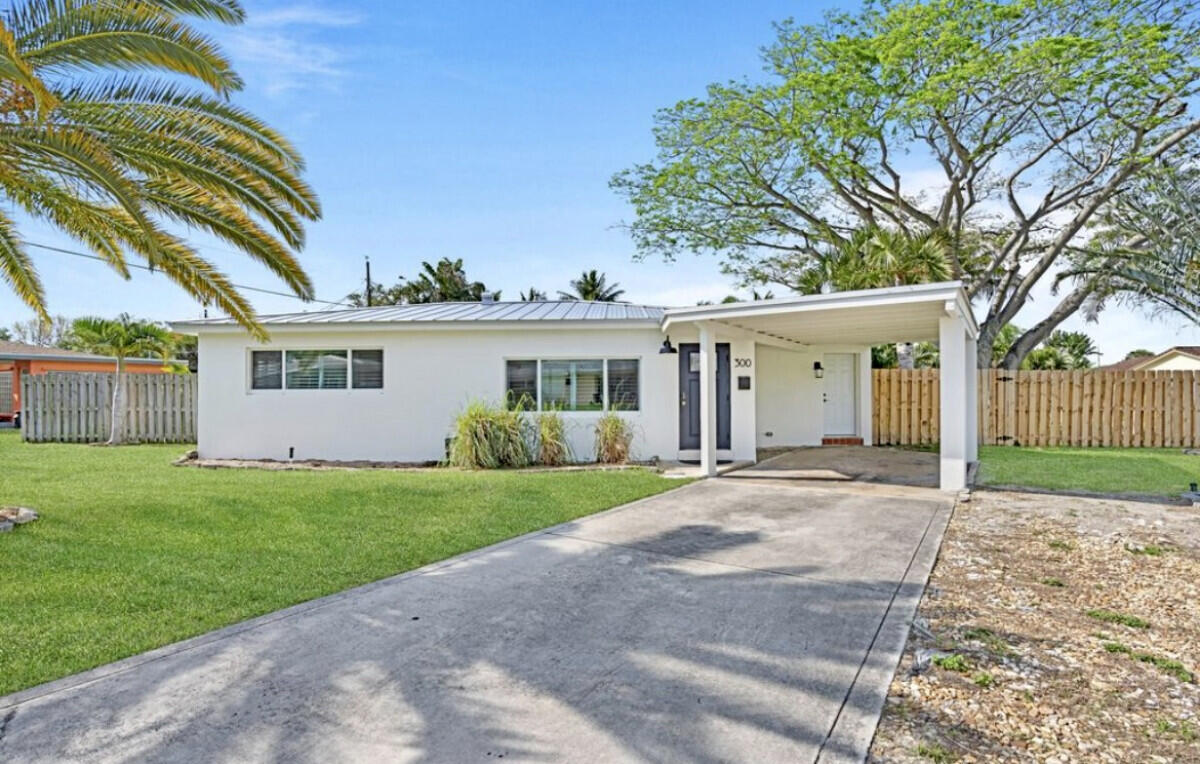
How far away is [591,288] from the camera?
3356cm

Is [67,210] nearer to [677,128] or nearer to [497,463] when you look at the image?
[497,463]

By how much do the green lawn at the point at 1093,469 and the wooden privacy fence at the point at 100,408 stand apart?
1745 centimetres

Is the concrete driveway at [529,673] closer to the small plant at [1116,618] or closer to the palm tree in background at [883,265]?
the small plant at [1116,618]

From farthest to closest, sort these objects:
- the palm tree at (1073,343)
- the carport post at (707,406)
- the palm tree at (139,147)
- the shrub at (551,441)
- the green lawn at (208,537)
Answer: the palm tree at (1073,343), the shrub at (551,441), the carport post at (707,406), the palm tree at (139,147), the green lawn at (208,537)

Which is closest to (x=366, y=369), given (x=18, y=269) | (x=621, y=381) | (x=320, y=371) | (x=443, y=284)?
(x=320, y=371)

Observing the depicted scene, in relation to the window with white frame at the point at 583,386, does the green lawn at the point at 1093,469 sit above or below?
below

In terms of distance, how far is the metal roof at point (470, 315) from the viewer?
11.8m

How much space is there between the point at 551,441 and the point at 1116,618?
8321 millimetres

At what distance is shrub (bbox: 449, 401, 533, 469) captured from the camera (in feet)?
36.0

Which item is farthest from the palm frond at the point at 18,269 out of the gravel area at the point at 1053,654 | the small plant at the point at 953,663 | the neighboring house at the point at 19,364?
the neighboring house at the point at 19,364

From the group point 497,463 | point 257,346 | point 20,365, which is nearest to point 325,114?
point 257,346

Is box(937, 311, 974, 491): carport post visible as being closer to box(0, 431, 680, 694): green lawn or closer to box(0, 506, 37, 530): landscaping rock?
box(0, 431, 680, 694): green lawn

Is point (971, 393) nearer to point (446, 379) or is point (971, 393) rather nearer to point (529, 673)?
point (446, 379)

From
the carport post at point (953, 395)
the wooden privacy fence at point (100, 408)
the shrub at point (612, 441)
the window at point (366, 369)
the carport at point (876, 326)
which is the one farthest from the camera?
the wooden privacy fence at point (100, 408)
